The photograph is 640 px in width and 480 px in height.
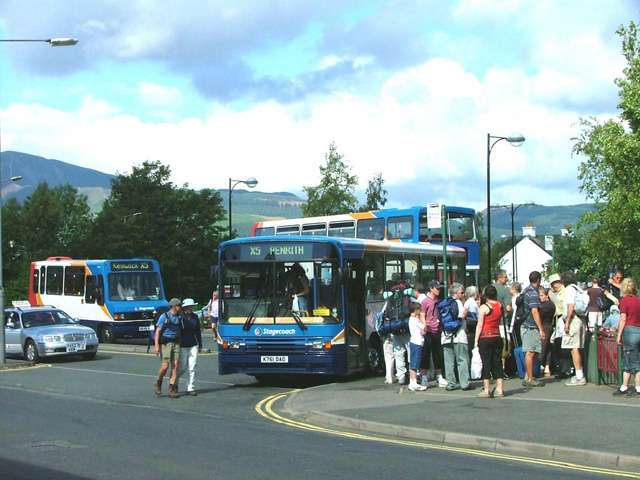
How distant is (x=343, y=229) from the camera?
31.1 metres

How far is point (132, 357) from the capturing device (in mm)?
28156

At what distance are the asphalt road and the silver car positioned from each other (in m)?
7.84

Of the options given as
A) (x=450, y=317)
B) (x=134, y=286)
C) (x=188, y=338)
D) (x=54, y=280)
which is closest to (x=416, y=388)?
(x=450, y=317)

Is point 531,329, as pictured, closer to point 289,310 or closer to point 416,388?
point 416,388

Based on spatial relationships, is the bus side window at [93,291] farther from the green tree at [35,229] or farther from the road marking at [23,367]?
the green tree at [35,229]

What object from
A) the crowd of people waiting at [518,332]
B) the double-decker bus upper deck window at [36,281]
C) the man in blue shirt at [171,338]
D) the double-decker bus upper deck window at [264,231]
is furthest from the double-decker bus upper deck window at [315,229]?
the man in blue shirt at [171,338]

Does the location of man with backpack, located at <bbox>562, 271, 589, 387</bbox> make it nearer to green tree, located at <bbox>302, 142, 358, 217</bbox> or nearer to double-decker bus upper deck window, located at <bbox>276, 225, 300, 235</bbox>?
double-decker bus upper deck window, located at <bbox>276, 225, 300, 235</bbox>

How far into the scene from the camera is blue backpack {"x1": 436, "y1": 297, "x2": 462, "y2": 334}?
1623 centimetres

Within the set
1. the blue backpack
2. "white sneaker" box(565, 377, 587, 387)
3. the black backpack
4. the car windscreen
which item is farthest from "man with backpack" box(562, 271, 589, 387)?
the car windscreen

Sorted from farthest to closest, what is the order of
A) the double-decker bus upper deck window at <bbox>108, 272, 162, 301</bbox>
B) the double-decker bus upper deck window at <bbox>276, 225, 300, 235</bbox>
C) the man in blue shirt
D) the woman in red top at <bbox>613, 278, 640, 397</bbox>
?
the double-decker bus upper deck window at <bbox>108, 272, 162, 301</bbox>, the double-decker bus upper deck window at <bbox>276, 225, 300, 235</bbox>, the man in blue shirt, the woman in red top at <bbox>613, 278, 640, 397</bbox>

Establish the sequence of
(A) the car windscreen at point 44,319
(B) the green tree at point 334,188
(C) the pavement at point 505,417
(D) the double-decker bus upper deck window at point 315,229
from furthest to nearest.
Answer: (B) the green tree at point 334,188
(D) the double-decker bus upper deck window at point 315,229
(A) the car windscreen at point 44,319
(C) the pavement at point 505,417

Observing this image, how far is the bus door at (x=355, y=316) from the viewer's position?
1905 cm

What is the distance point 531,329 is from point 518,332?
1595mm

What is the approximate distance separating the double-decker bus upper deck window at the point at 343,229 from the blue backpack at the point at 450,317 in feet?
47.8
